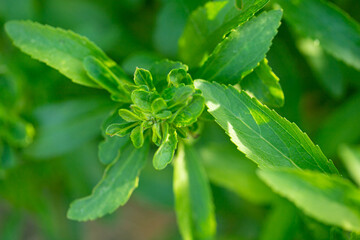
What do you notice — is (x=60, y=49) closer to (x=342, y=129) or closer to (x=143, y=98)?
(x=143, y=98)

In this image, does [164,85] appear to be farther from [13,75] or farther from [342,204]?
[13,75]

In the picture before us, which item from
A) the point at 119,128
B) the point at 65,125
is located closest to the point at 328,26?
the point at 119,128

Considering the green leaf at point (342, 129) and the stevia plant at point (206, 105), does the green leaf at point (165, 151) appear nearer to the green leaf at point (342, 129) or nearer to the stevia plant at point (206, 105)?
the stevia plant at point (206, 105)

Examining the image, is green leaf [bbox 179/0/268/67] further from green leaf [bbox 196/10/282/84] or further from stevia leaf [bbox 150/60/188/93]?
stevia leaf [bbox 150/60/188/93]

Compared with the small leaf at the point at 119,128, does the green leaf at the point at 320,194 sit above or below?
above

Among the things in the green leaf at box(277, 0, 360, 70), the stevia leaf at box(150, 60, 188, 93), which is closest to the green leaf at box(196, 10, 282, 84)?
the stevia leaf at box(150, 60, 188, 93)

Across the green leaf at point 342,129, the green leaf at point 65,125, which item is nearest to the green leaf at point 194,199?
the green leaf at point 65,125
